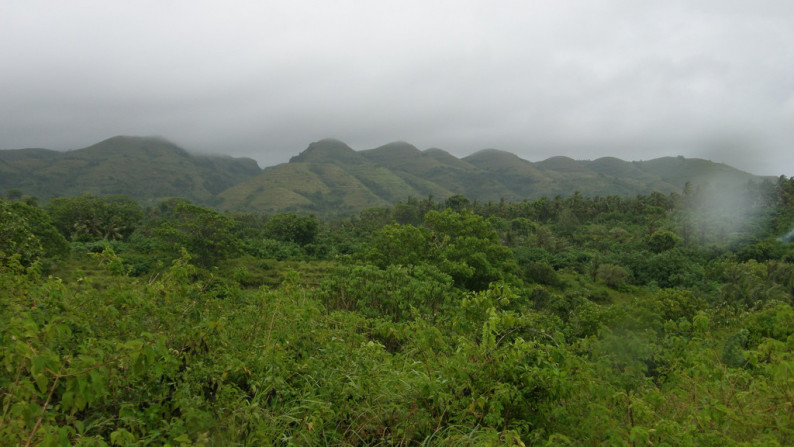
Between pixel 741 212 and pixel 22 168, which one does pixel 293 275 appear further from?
pixel 22 168

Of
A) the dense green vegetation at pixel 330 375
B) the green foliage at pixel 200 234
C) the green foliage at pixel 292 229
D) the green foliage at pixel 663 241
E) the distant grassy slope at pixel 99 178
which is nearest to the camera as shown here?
the dense green vegetation at pixel 330 375

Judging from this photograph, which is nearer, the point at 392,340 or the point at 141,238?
the point at 392,340

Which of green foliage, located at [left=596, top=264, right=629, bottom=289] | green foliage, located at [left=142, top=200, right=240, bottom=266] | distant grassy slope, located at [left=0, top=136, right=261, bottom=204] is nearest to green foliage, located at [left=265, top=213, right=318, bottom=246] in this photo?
green foliage, located at [left=142, top=200, right=240, bottom=266]

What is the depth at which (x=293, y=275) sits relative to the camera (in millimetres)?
5797

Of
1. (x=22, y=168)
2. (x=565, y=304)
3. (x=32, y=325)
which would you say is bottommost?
(x=565, y=304)

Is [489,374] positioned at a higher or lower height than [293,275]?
lower

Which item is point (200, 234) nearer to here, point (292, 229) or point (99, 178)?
point (292, 229)

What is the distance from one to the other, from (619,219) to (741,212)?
15.4 metres

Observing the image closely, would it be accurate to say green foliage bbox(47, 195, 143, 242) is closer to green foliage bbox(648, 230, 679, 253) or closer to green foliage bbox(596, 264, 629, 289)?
green foliage bbox(596, 264, 629, 289)

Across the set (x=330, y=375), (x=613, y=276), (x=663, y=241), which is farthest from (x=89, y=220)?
(x=663, y=241)

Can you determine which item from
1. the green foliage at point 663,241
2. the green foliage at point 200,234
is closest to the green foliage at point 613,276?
the green foliage at point 663,241

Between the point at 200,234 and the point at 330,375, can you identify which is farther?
the point at 200,234

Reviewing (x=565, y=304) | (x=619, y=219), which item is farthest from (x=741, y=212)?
(x=565, y=304)

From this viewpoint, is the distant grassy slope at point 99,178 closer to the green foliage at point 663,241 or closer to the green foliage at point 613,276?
the green foliage at point 613,276
